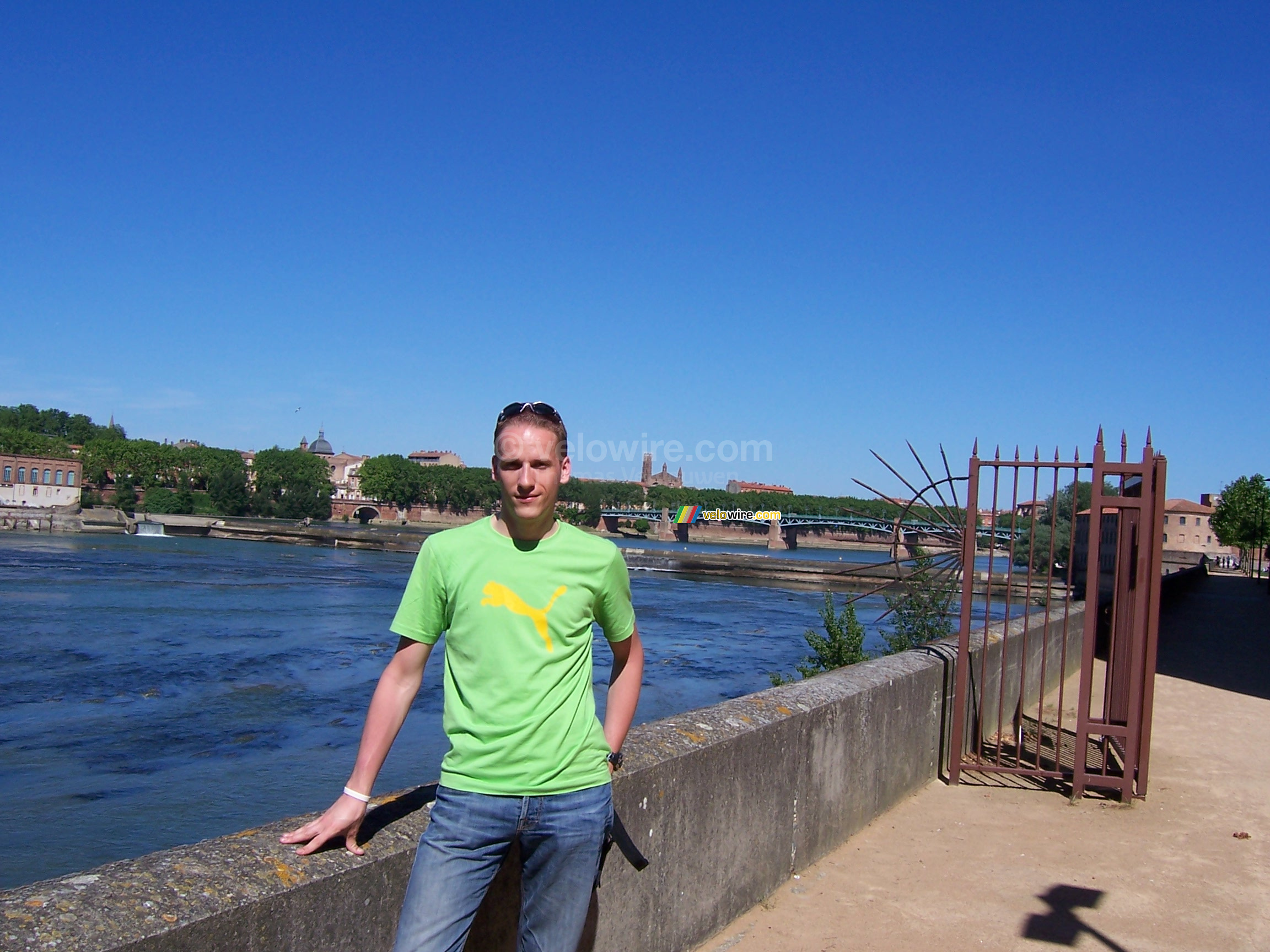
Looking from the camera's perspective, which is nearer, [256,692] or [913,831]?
[913,831]

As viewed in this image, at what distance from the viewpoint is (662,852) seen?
2934 mm

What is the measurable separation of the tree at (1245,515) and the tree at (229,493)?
82.1 metres

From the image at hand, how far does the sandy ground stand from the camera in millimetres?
3432

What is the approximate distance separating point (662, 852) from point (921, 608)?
637cm

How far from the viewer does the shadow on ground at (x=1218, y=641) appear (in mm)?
9867

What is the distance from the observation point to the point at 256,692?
52.7ft

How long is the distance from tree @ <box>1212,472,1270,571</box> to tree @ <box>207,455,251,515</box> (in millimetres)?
82122

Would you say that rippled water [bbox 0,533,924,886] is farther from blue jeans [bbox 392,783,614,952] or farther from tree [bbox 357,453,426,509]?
tree [bbox 357,453,426,509]

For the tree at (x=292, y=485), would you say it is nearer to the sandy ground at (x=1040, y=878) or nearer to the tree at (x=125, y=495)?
the tree at (x=125, y=495)

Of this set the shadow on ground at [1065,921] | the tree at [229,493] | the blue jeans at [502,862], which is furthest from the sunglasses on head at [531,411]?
the tree at [229,493]

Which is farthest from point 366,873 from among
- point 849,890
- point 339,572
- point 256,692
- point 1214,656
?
point 339,572

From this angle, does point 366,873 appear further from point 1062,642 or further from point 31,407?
point 31,407

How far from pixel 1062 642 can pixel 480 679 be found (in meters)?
7.65

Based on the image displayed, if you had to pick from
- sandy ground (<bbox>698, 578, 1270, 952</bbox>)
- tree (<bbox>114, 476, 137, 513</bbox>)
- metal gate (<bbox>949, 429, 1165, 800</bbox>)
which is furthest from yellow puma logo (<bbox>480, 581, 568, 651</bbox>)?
tree (<bbox>114, 476, 137, 513</bbox>)
